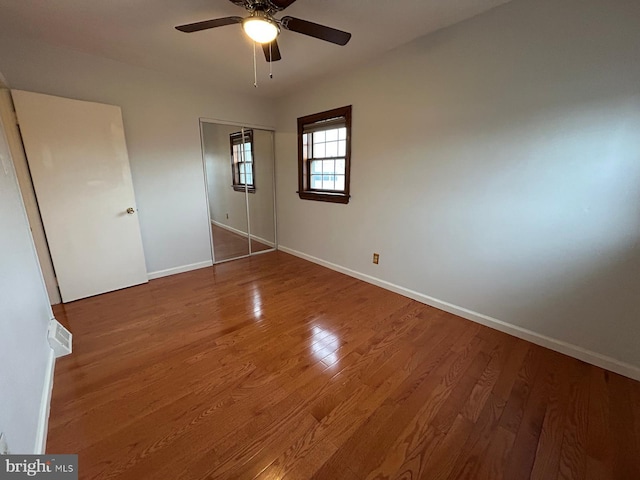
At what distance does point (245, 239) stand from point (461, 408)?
155 inches

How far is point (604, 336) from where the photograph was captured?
175 cm

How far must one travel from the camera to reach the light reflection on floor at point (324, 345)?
1.85 meters

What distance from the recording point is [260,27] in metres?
1.61

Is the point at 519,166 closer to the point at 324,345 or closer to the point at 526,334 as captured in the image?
the point at 526,334

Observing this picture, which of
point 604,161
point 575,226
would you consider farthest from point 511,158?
point 575,226

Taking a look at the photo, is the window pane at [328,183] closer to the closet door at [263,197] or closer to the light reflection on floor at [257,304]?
the closet door at [263,197]

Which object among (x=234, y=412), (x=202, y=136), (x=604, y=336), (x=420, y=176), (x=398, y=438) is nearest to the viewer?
(x=398, y=438)

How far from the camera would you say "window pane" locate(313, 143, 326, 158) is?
354cm

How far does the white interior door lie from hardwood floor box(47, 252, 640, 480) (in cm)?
57

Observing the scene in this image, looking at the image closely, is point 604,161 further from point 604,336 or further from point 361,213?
point 361,213

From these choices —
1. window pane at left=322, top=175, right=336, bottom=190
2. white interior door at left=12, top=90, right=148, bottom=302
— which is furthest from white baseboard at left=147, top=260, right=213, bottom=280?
window pane at left=322, top=175, right=336, bottom=190

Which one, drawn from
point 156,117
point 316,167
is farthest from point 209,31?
point 316,167

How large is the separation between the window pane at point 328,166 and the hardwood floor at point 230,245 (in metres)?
1.83

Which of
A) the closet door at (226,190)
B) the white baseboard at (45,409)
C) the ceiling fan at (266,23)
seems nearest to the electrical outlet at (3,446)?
the white baseboard at (45,409)
